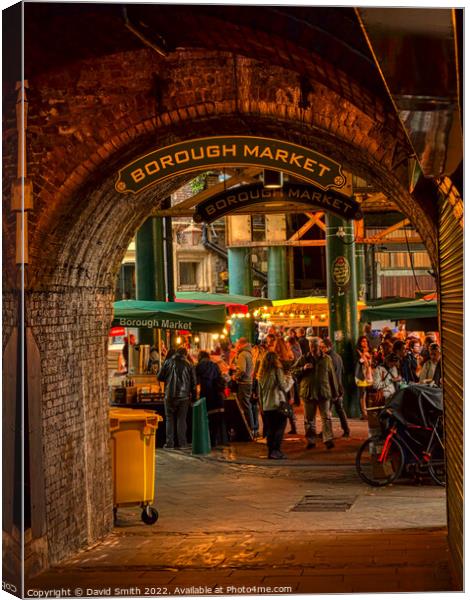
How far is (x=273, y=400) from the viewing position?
15.4m

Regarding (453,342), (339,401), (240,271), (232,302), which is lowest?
(339,401)

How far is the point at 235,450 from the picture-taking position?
16.7 m

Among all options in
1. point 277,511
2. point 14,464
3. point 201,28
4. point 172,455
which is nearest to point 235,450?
point 172,455

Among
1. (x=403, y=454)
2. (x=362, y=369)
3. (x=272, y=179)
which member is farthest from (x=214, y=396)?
(x=272, y=179)

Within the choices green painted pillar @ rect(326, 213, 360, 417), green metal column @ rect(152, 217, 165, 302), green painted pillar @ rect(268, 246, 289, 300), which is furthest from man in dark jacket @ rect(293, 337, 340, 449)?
green painted pillar @ rect(268, 246, 289, 300)

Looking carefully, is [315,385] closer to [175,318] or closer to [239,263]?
[175,318]

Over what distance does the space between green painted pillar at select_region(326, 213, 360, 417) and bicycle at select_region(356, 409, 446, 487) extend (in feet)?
25.8

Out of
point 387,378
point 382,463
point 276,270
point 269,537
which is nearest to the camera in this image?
point 269,537

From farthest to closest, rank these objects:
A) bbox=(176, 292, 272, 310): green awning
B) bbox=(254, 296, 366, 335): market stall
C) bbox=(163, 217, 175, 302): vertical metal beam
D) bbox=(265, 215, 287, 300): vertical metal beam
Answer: bbox=(265, 215, 287, 300): vertical metal beam → bbox=(254, 296, 366, 335): market stall → bbox=(176, 292, 272, 310): green awning → bbox=(163, 217, 175, 302): vertical metal beam

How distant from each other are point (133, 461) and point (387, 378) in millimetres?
4625

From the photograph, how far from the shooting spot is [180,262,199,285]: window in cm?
4216

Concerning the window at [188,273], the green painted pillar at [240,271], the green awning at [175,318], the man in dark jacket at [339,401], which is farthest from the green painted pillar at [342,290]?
the window at [188,273]

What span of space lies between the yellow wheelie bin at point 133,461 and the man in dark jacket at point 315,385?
521cm

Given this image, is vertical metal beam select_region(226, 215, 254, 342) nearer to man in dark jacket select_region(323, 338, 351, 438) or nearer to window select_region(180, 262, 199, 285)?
window select_region(180, 262, 199, 285)
